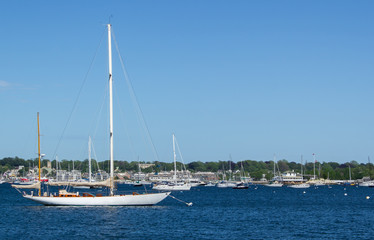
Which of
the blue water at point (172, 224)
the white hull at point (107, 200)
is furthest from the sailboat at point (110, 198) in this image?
the blue water at point (172, 224)

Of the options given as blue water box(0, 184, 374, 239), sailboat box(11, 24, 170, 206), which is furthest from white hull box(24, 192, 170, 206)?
blue water box(0, 184, 374, 239)

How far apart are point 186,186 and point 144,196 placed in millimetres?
111188

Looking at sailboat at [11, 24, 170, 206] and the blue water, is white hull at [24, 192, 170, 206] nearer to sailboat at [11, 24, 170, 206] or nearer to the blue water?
sailboat at [11, 24, 170, 206]

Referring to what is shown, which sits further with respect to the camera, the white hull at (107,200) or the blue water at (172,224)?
the white hull at (107,200)

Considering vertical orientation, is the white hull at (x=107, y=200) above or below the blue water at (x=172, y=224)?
above

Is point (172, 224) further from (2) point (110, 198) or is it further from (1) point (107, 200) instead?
(1) point (107, 200)

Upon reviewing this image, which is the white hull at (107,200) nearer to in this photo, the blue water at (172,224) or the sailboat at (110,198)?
the sailboat at (110,198)

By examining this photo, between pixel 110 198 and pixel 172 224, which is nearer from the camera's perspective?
pixel 172 224

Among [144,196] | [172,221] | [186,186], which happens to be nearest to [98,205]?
[144,196]

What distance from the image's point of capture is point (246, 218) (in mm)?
71500

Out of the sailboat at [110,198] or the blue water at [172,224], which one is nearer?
the blue water at [172,224]

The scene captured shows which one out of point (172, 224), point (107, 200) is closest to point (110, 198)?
point (107, 200)

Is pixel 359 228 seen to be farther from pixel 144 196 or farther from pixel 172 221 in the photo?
pixel 144 196

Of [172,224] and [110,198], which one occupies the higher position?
[110,198]
